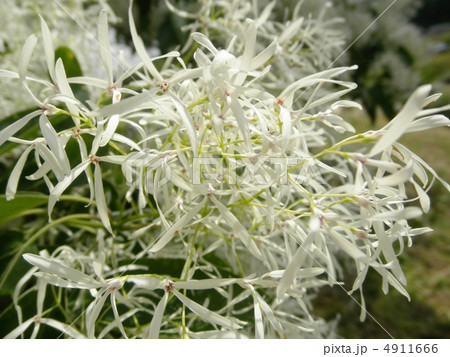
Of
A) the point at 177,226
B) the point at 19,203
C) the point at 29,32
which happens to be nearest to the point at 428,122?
the point at 177,226

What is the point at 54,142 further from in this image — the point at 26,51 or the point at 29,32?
the point at 29,32

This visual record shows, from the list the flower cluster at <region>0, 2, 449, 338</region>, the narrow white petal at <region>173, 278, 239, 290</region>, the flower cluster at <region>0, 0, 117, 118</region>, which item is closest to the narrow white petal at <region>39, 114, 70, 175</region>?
the flower cluster at <region>0, 2, 449, 338</region>

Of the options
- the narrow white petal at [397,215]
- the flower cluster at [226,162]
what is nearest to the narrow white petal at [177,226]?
the flower cluster at [226,162]

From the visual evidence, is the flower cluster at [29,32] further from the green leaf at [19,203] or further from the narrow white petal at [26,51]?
the narrow white petal at [26,51]

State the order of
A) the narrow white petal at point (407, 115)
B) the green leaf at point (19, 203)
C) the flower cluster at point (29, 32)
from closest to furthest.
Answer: the narrow white petal at point (407, 115), the green leaf at point (19, 203), the flower cluster at point (29, 32)

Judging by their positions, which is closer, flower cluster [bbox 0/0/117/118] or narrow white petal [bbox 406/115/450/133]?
narrow white petal [bbox 406/115/450/133]

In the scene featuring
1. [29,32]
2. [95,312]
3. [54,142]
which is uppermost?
[29,32]

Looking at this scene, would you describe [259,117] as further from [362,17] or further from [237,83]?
[362,17]

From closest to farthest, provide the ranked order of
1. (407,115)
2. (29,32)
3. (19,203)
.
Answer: (407,115) → (19,203) → (29,32)

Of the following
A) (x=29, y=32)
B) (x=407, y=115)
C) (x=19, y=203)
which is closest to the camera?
(x=407, y=115)

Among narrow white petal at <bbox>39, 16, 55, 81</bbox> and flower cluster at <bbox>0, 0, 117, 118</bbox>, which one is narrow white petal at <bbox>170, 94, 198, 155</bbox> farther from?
flower cluster at <bbox>0, 0, 117, 118</bbox>

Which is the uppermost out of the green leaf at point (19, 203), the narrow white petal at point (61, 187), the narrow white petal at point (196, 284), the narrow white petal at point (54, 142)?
the narrow white petal at point (54, 142)

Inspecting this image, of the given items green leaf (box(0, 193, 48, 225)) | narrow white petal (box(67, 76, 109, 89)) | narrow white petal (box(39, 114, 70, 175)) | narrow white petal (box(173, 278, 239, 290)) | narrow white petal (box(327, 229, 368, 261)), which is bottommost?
narrow white petal (box(173, 278, 239, 290))
